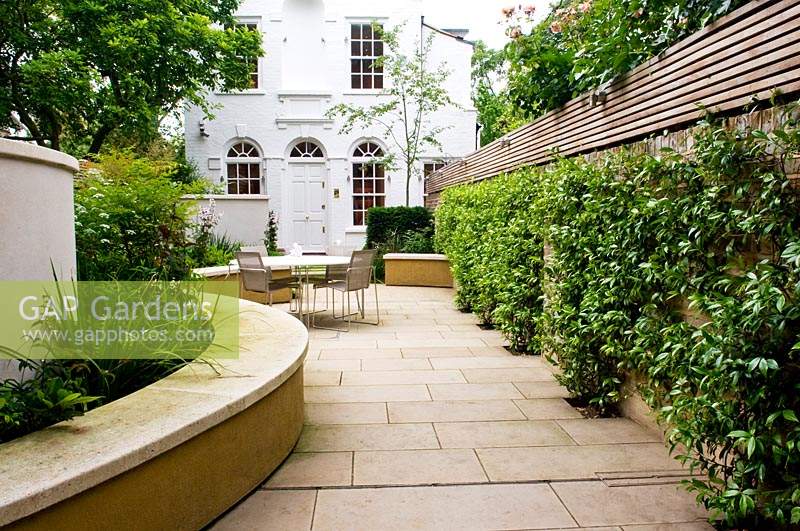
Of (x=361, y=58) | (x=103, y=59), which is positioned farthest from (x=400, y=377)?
(x=361, y=58)

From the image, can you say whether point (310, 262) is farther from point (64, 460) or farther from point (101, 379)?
point (64, 460)

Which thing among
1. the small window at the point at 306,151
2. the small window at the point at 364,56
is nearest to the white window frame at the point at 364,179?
the small window at the point at 306,151

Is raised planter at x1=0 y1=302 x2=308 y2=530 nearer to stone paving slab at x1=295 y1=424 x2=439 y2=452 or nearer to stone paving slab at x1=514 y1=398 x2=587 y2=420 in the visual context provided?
stone paving slab at x1=295 y1=424 x2=439 y2=452

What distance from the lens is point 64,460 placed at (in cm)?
180

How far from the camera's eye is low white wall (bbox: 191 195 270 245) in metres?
11.1

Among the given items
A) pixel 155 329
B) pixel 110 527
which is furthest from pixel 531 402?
pixel 110 527

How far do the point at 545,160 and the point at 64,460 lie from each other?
4.42 meters

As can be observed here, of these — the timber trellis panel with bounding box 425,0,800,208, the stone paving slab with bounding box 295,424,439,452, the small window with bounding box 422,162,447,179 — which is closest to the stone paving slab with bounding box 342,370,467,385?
the stone paving slab with bounding box 295,424,439,452

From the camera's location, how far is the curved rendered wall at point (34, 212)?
7.45 ft

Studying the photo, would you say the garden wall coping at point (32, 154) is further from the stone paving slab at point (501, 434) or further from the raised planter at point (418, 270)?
the raised planter at point (418, 270)

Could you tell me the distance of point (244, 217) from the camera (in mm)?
11148

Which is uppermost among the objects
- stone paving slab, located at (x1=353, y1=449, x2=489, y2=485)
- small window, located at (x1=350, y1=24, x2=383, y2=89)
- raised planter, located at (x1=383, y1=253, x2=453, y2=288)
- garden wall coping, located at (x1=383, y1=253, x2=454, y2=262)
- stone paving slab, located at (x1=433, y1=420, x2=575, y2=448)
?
small window, located at (x1=350, y1=24, x2=383, y2=89)

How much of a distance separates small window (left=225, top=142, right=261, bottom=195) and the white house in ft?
0.09

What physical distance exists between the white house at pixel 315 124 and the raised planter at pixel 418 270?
3822 millimetres
